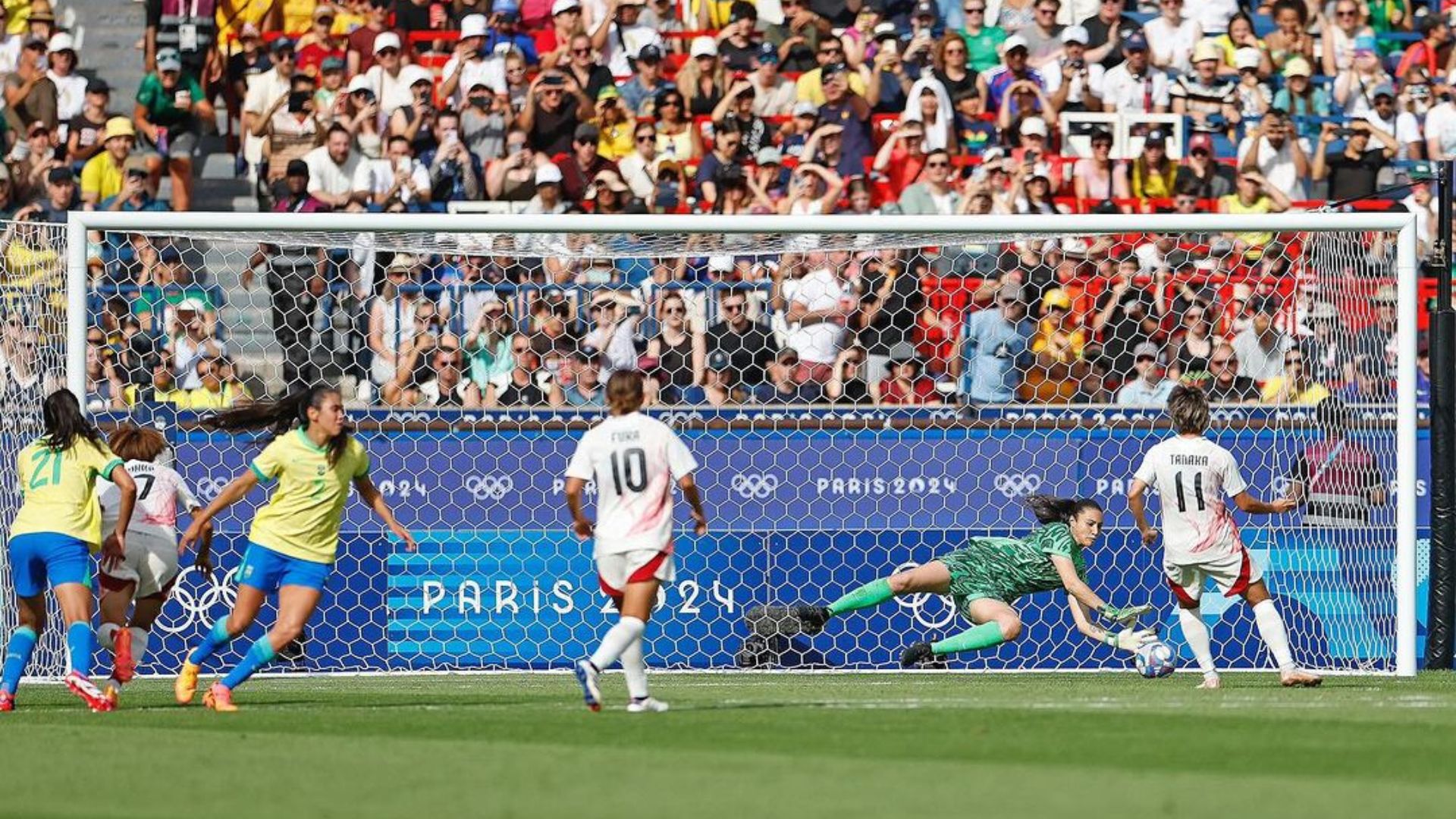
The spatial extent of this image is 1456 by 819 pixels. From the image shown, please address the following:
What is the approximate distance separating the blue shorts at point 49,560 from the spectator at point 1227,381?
27.0ft

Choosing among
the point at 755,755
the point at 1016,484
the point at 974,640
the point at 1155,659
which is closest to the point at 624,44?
the point at 1016,484

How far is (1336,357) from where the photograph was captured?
50.3 ft

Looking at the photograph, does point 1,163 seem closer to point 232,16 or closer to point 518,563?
point 232,16

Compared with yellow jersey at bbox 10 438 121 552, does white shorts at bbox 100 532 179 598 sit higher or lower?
lower

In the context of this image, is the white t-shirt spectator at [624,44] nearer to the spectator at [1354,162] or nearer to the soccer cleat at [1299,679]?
the spectator at [1354,162]

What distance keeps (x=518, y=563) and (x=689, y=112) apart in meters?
6.76

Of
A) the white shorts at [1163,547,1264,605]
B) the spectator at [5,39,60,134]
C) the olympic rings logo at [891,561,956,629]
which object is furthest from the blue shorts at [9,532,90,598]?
the spectator at [5,39,60,134]

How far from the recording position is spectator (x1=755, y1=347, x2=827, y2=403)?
51.1 ft

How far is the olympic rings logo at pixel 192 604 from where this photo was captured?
15492 mm

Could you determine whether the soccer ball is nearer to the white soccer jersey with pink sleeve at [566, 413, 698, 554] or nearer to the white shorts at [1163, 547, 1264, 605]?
the white shorts at [1163, 547, 1264, 605]

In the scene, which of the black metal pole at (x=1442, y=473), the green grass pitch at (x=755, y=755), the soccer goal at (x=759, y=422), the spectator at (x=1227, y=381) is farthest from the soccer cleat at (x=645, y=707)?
the spectator at (x=1227, y=381)

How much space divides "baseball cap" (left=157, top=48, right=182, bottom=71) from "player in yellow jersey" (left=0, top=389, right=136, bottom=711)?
10.4 m

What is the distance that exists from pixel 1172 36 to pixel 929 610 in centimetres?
899

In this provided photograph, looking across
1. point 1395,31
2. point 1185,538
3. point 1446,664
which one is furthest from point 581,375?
point 1395,31
